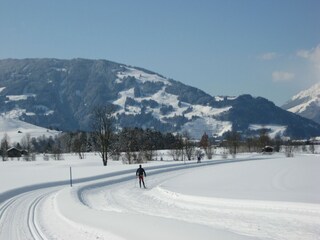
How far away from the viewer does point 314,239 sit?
50.1 feet

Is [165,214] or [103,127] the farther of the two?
[103,127]

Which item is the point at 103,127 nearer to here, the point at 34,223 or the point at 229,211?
the point at 229,211

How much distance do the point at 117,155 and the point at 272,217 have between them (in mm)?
76426

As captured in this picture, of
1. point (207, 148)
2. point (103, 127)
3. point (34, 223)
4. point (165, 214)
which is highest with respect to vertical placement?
point (103, 127)

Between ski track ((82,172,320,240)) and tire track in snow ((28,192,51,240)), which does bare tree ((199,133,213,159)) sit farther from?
tire track in snow ((28,192,51,240))

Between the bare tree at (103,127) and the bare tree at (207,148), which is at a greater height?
the bare tree at (103,127)

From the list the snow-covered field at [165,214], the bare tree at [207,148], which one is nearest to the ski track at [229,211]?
the snow-covered field at [165,214]

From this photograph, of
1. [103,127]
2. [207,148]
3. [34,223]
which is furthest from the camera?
[207,148]

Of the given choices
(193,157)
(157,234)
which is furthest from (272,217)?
(193,157)

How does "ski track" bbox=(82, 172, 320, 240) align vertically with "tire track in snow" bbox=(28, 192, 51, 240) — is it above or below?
below

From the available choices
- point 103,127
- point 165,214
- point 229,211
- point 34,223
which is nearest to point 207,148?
point 103,127

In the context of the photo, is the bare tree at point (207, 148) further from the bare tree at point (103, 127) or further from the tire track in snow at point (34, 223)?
the tire track in snow at point (34, 223)

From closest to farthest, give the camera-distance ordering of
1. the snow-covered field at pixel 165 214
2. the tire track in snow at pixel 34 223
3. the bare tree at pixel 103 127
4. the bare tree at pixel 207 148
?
the snow-covered field at pixel 165 214, the tire track in snow at pixel 34 223, the bare tree at pixel 103 127, the bare tree at pixel 207 148

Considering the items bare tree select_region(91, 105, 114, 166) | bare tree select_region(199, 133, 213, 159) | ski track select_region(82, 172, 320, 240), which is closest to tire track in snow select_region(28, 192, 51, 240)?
ski track select_region(82, 172, 320, 240)
